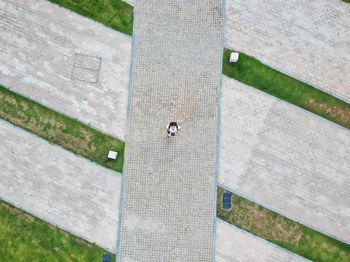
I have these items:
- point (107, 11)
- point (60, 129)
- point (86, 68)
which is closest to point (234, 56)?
point (107, 11)

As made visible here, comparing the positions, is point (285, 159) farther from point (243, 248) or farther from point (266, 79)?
point (243, 248)

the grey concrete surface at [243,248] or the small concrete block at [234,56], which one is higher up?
the small concrete block at [234,56]

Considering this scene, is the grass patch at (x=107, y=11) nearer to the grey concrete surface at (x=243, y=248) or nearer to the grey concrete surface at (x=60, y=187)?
the grey concrete surface at (x=60, y=187)

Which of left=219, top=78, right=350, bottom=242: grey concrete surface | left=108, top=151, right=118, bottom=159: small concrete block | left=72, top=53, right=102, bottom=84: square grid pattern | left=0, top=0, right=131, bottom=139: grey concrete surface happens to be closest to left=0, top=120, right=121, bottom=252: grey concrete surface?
left=108, top=151, right=118, bottom=159: small concrete block

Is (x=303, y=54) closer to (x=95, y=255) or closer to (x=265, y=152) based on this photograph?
(x=265, y=152)

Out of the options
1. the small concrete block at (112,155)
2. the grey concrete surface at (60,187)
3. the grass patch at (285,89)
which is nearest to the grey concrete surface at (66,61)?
the small concrete block at (112,155)

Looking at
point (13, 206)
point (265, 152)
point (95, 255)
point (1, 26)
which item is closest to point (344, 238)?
point (265, 152)

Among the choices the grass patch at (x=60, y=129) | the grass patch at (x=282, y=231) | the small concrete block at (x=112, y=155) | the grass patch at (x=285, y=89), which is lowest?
the grass patch at (x=282, y=231)

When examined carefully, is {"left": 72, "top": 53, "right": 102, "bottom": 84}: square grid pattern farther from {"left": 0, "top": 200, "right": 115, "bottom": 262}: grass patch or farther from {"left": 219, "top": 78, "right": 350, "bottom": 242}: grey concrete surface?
{"left": 0, "top": 200, "right": 115, "bottom": 262}: grass patch
